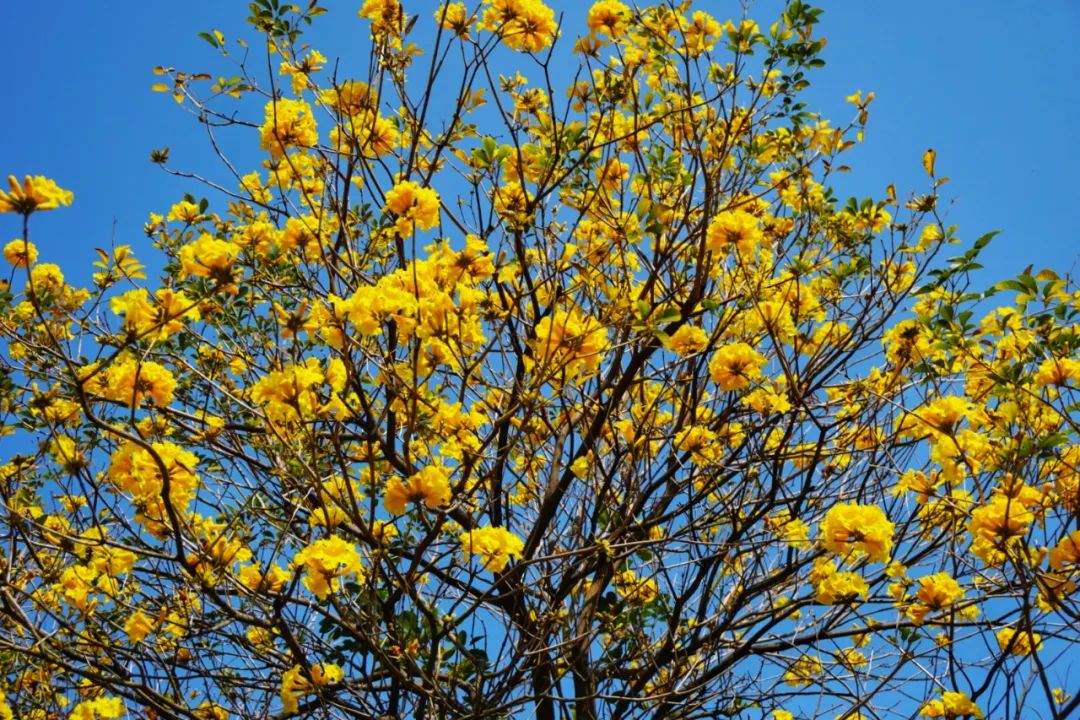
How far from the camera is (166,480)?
2.01 meters

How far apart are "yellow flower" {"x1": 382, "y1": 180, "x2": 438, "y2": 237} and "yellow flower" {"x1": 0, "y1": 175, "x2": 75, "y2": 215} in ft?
2.62

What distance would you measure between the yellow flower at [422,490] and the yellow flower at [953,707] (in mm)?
1668

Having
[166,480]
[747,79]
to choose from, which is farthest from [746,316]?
[166,480]

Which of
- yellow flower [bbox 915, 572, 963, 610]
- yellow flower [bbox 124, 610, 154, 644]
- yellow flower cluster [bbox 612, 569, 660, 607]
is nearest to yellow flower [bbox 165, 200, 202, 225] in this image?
yellow flower [bbox 124, 610, 154, 644]

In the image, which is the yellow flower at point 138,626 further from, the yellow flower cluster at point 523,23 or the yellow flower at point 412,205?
the yellow flower cluster at point 523,23

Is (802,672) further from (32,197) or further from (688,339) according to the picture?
(32,197)

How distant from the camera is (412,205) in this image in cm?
248

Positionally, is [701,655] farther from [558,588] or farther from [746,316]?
[746,316]

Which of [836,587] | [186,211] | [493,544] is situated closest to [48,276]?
[186,211]

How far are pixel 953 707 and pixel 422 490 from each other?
1.79 meters

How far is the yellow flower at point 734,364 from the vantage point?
110 inches

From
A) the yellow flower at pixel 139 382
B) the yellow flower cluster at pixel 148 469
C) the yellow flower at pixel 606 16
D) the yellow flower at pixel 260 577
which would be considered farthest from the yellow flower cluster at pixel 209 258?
the yellow flower at pixel 606 16

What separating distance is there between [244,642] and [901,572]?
7.59 ft

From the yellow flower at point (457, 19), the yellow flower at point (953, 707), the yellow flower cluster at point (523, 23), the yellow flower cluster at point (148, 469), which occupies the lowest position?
the yellow flower at point (953, 707)
